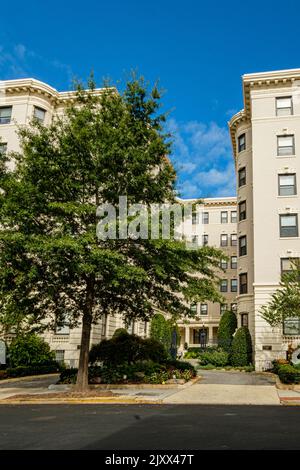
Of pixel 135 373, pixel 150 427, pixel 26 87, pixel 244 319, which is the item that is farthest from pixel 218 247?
pixel 150 427

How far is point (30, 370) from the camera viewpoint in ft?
86.1

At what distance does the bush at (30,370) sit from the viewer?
25266mm

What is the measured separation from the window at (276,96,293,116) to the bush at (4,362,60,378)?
82.3ft

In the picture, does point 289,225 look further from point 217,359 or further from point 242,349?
point 217,359

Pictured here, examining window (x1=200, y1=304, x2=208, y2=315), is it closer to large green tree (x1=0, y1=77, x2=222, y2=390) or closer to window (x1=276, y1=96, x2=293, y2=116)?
window (x1=276, y1=96, x2=293, y2=116)

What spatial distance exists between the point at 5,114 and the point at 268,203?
22.3m

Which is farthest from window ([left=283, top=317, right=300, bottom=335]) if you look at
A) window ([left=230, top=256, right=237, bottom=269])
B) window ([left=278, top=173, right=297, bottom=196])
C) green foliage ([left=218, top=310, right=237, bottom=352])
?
window ([left=230, top=256, right=237, bottom=269])

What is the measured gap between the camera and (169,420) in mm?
10992

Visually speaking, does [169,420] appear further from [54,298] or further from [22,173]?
[22,173]

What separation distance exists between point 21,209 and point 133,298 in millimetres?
5936

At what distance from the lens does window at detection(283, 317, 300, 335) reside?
3117 cm

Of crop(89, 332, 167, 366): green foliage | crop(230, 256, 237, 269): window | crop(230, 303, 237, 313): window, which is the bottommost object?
crop(89, 332, 167, 366): green foliage

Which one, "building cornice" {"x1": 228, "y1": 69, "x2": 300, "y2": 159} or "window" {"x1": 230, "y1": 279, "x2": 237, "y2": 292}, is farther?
"window" {"x1": 230, "y1": 279, "x2": 237, "y2": 292}
